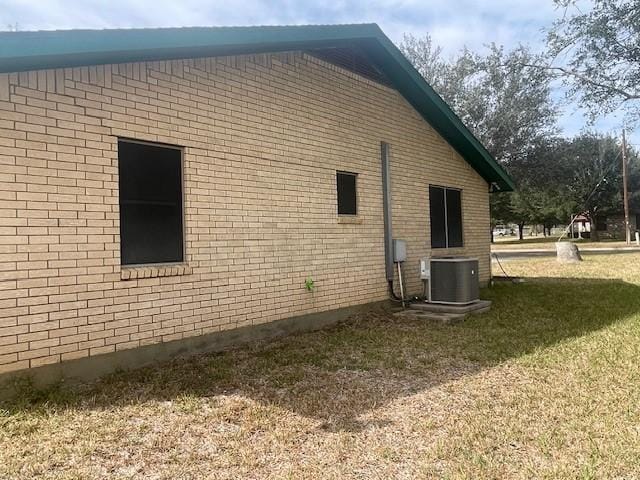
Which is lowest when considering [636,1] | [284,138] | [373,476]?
[373,476]

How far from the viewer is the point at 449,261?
914 cm

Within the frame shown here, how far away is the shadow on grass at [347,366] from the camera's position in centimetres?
446

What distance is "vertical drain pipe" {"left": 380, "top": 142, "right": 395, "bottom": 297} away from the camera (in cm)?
926

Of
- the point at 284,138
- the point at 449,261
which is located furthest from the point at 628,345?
the point at 284,138

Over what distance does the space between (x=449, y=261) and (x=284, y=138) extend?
393 cm

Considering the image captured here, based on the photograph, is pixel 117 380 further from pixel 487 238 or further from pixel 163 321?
pixel 487 238

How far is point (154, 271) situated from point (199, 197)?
1.09 m

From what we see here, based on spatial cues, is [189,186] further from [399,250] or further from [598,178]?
[598,178]

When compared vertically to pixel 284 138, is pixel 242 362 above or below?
below

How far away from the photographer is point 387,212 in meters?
9.28

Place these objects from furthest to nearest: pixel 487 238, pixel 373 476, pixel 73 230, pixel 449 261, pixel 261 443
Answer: pixel 487 238, pixel 449 261, pixel 73 230, pixel 261 443, pixel 373 476

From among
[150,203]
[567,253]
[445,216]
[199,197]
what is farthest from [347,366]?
[567,253]

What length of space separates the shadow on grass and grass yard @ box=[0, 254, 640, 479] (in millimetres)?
25

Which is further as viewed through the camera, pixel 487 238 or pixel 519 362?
pixel 487 238
